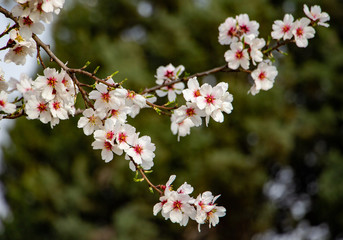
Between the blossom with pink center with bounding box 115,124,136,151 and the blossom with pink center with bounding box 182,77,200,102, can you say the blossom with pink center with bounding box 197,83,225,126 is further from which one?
the blossom with pink center with bounding box 115,124,136,151

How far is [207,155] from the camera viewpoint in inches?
324

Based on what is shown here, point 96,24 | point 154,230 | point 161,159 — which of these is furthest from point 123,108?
point 96,24

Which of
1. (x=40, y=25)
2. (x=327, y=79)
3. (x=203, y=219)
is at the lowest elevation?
(x=203, y=219)

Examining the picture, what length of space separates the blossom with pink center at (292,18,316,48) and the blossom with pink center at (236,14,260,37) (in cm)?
17

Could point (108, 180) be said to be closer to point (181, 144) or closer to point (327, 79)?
point (181, 144)

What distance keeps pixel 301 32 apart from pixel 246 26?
251 mm

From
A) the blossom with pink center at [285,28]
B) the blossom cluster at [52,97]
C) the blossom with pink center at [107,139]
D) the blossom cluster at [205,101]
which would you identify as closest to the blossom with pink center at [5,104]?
the blossom cluster at [52,97]

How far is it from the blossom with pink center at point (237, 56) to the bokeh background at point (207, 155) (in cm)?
638

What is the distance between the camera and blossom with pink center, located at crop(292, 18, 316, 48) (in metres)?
1.78

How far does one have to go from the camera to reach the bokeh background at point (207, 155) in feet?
27.5

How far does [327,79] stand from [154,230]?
5580mm

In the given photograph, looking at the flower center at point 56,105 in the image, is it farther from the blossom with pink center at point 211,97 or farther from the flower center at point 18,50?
the blossom with pink center at point 211,97

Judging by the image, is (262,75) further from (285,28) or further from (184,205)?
(184,205)

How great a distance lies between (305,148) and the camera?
9.93m
